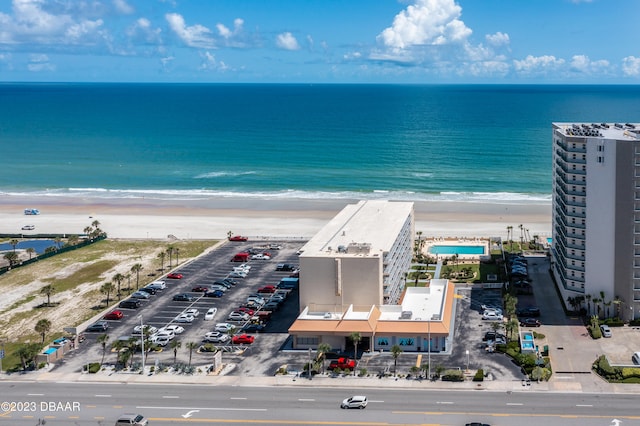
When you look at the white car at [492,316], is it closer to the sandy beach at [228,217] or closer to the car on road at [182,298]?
the car on road at [182,298]

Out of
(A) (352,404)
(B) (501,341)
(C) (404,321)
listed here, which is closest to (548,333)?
(B) (501,341)

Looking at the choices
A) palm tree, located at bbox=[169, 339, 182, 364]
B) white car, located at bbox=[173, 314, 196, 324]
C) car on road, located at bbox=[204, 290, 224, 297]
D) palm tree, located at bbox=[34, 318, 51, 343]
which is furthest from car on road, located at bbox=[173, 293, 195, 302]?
palm tree, located at bbox=[34, 318, 51, 343]

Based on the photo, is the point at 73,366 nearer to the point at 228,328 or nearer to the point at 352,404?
the point at 228,328

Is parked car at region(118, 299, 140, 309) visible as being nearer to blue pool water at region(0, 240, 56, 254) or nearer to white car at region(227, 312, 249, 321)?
white car at region(227, 312, 249, 321)

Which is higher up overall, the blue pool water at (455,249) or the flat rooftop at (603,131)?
the flat rooftop at (603,131)

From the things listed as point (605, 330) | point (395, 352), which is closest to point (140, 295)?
point (395, 352)

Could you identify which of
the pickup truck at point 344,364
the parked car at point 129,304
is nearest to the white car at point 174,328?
the parked car at point 129,304
